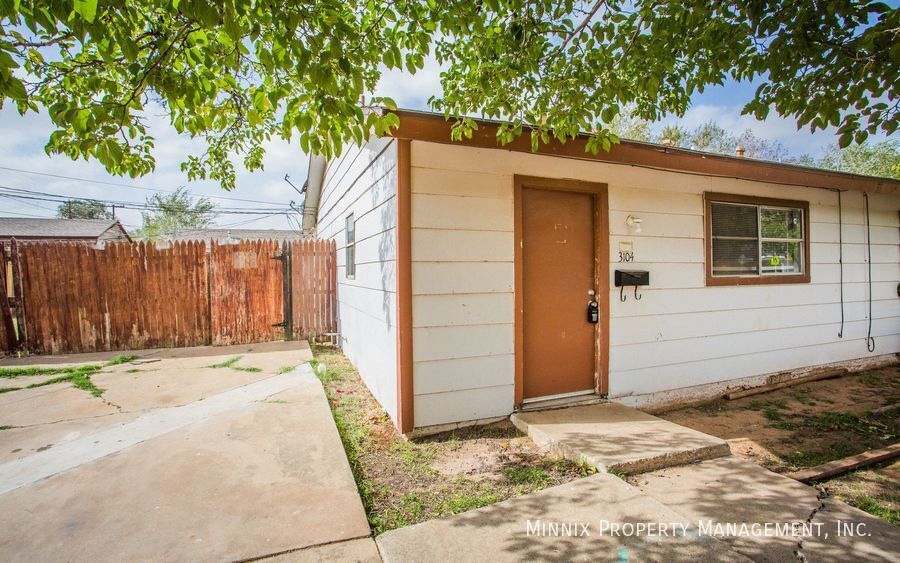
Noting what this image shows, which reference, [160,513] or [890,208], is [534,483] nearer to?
[160,513]

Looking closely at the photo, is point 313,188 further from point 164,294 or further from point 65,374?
point 65,374

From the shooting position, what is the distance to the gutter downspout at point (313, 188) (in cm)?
842

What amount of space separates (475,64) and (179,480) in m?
3.92

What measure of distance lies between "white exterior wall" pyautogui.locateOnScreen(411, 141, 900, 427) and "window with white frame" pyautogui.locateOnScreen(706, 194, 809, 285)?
139 mm

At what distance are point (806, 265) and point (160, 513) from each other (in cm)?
743

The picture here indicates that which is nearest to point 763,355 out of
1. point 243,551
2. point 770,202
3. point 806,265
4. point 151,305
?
point 806,265

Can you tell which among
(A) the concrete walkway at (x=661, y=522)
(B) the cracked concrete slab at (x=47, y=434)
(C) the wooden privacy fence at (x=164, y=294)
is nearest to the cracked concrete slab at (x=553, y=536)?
(A) the concrete walkway at (x=661, y=522)

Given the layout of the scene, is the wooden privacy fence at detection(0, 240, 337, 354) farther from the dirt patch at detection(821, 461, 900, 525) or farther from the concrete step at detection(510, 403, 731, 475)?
the dirt patch at detection(821, 461, 900, 525)

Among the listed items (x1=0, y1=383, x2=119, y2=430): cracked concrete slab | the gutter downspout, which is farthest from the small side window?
(x1=0, y1=383, x2=119, y2=430): cracked concrete slab

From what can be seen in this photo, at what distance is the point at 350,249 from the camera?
5.88 metres

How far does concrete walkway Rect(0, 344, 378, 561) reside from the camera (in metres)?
1.97

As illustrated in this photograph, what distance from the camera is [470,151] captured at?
3.57 m

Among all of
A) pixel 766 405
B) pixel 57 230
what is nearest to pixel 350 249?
pixel 766 405

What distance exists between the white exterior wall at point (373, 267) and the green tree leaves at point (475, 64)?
2.48 feet
